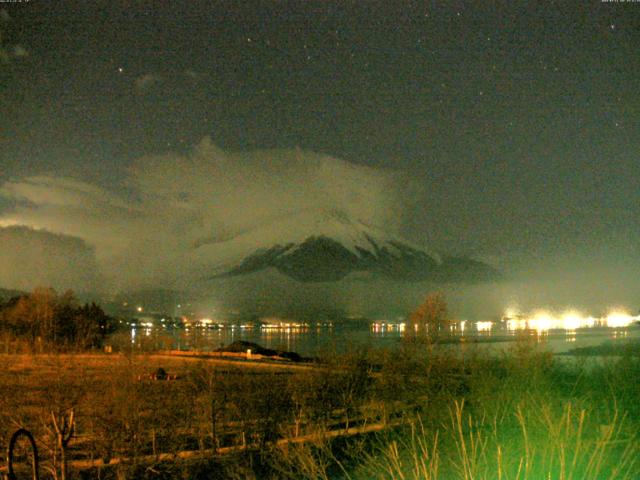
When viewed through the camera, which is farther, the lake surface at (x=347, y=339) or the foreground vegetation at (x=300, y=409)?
the lake surface at (x=347, y=339)

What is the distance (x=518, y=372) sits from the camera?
14.4 metres

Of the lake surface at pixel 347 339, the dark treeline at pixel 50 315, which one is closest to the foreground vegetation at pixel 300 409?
the lake surface at pixel 347 339

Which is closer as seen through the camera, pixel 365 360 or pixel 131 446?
pixel 131 446

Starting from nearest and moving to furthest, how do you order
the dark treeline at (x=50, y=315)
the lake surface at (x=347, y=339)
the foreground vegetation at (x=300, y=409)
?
the foreground vegetation at (x=300, y=409) < the lake surface at (x=347, y=339) < the dark treeline at (x=50, y=315)

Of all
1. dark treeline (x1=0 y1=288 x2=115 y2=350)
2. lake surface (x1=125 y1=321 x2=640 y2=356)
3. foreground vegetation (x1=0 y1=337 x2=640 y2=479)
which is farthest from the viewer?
dark treeline (x1=0 y1=288 x2=115 y2=350)

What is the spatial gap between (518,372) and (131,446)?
9298mm

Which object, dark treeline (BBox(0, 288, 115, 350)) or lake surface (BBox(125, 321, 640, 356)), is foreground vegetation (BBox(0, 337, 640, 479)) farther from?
dark treeline (BBox(0, 288, 115, 350))

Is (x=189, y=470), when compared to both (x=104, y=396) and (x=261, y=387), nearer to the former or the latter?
(x=104, y=396)

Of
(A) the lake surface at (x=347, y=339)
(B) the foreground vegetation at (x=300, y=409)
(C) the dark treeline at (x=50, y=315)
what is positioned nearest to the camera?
(B) the foreground vegetation at (x=300, y=409)

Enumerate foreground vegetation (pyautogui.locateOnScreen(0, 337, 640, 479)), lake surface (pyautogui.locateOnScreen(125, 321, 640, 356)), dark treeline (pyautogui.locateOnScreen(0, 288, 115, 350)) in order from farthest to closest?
dark treeline (pyautogui.locateOnScreen(0, 288, 115, 350)) < lake surface (pyautogui.locateOnScreen(125, 321, 640, 356)) < foreground vegetation (pyautogui.locateOnScreen(0, 337, 640, 479))

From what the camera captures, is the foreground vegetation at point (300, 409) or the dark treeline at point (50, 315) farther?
the dark treeline at point (50, 315)

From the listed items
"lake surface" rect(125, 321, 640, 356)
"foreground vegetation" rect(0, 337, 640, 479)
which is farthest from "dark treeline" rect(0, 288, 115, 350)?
→ "foreground vegetation" rect(0, 337, 640, 479)

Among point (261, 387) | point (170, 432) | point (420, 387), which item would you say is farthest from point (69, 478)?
point (420, 387)

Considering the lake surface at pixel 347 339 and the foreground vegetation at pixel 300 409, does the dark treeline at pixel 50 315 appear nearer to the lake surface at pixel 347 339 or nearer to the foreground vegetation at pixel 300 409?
the lake surface at pixel 347 339
